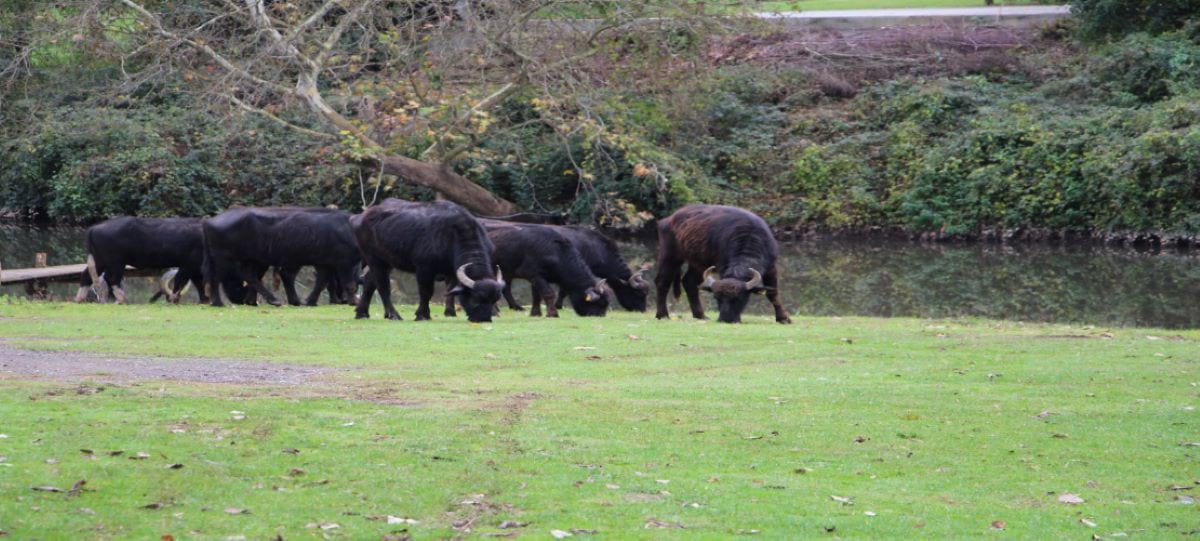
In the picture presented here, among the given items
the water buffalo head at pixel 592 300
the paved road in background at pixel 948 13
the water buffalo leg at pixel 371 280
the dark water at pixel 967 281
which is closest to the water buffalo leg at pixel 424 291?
the water buffalo leg at pixel 371 280

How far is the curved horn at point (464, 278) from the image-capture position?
70.9 ft

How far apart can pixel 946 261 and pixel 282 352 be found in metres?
24.5

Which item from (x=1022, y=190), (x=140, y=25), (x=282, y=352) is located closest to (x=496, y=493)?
(x=282, y=352)

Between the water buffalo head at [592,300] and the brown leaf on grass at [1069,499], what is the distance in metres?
14.6

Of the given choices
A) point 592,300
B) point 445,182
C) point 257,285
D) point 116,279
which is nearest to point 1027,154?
point 445,182

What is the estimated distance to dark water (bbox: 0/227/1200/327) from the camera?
29188 mm

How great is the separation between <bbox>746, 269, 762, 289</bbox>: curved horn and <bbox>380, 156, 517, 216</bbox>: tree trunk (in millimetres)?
15356

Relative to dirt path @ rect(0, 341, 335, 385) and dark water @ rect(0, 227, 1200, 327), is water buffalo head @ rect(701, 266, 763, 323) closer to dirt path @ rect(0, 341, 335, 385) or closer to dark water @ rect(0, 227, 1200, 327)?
dark water @ rect(0, 227, 1200, 327)

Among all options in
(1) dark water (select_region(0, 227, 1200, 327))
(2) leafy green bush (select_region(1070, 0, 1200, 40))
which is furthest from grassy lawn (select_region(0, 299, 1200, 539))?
(2) leafy green bush (select_region(1070, 0, 1200, 40))

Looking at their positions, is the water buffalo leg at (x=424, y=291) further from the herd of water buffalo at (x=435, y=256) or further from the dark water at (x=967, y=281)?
the dark water at (x=967, y=281)

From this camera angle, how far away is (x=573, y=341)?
18.6 meters

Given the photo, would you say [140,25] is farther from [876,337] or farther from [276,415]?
[276,415]

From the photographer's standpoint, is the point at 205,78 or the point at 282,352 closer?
the point at 282,352

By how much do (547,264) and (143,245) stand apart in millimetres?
8088
